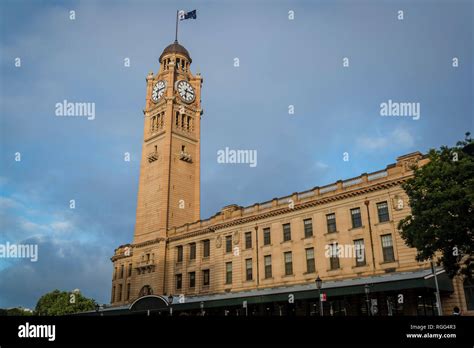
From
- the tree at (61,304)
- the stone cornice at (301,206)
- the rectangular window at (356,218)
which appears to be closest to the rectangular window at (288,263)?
the stone cornice at (301,206)

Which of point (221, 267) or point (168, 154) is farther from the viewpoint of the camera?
point (168, 154)

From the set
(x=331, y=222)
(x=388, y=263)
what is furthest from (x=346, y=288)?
(x=331, y=222)

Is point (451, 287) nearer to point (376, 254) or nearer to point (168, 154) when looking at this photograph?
point (376, 254)

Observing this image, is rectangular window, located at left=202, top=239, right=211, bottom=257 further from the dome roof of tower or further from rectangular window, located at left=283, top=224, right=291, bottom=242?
the dome roof of tower

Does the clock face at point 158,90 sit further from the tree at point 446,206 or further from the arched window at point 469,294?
the arched window at point 469,294

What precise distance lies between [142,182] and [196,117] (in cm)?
1454

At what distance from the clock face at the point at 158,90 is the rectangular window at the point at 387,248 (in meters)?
46.2

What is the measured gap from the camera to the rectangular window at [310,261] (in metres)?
43.1

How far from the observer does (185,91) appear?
243ft

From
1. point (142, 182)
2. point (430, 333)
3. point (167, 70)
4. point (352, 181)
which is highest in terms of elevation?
point (167, 70)

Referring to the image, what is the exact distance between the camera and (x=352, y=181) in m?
43.5

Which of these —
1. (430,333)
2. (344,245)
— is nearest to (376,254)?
(344,245)

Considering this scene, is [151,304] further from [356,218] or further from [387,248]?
[387,248]

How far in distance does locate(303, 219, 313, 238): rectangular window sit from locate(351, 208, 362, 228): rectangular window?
4707mm
